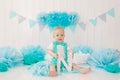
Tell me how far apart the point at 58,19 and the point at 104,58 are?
44 centimetres

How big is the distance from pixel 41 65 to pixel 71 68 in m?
0.19

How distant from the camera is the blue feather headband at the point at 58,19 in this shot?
65.8 inches

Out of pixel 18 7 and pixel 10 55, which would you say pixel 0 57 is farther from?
pixel 18 7

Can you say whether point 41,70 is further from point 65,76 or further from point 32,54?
point 32,54

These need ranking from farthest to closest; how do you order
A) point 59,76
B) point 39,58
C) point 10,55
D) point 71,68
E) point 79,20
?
point 79,20 < point 39,58 < point 10,55 < point 71,68 < point 59,76

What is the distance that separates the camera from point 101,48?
1.71 metres

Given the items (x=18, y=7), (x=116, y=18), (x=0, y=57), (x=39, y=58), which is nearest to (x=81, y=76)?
(x=39, y=58)

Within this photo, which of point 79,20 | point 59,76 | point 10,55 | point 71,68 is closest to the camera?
point 59,76

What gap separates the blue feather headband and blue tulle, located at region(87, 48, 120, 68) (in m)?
0.32

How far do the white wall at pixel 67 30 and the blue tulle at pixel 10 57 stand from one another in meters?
0.20

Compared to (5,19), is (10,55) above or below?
below

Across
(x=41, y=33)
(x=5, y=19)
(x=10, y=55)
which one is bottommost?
(x=10, y=55)

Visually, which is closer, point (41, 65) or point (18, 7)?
point (41, 65)

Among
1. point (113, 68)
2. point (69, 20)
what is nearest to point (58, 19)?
point (69, 20)
